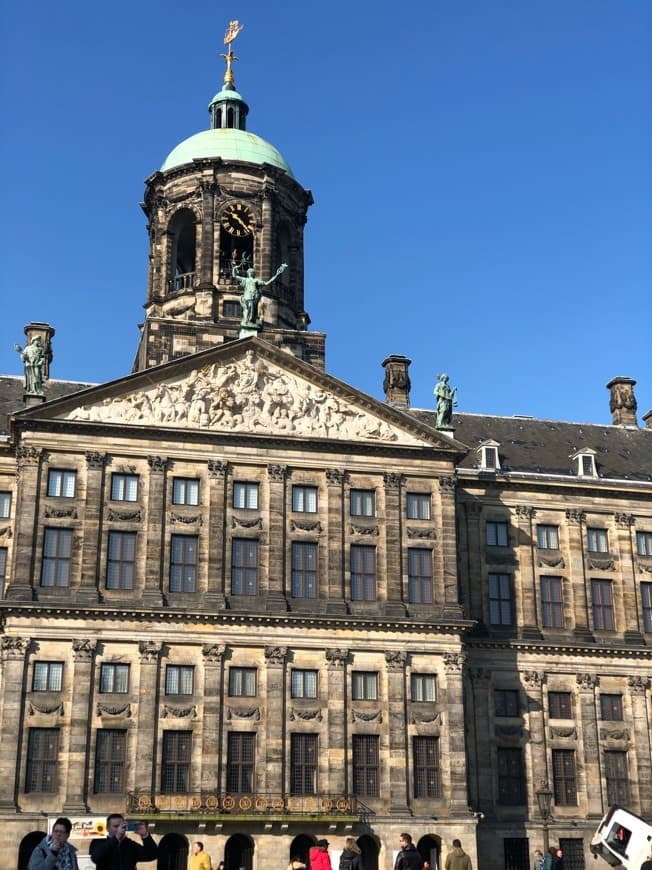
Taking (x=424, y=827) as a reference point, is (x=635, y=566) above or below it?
above

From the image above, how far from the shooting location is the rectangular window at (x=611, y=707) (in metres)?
53.0

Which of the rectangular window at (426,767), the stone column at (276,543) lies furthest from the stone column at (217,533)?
the rectangular window at (426,767)

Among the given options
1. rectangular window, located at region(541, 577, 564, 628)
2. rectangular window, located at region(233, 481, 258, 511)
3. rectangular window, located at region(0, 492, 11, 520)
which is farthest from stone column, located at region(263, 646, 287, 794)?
rectangular window, located at region(541, 577, 564, 628)

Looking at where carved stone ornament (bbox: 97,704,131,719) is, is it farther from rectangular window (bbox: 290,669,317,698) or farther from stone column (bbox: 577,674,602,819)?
stone column (bbox: 577,674,602,819)

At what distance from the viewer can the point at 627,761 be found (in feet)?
173

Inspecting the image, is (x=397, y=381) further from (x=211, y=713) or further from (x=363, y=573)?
(x=211, y=713)

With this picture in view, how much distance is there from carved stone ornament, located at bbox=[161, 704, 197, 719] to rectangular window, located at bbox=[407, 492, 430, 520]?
1157 centimetres

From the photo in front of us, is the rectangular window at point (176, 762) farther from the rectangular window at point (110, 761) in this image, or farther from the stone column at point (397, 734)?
the stone column at point (397, 734)

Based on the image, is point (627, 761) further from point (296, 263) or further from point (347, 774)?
point (296, 263)

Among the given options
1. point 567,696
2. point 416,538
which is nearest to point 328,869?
point 416,538

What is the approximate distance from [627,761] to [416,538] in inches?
524

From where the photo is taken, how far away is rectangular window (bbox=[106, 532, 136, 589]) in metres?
46.5

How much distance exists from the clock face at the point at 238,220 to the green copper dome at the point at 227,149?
2.32m

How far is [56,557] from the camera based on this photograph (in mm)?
46312
